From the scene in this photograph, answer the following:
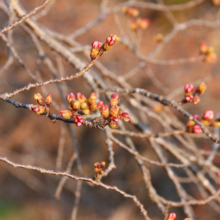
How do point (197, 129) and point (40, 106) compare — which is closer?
point (40, 106)

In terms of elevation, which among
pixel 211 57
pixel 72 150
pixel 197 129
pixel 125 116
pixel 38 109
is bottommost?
pixel 38 109

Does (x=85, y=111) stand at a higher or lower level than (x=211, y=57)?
Result: lower

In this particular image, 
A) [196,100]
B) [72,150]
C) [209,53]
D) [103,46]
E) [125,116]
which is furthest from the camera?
[72,150]

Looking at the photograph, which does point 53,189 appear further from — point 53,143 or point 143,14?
point 143,14

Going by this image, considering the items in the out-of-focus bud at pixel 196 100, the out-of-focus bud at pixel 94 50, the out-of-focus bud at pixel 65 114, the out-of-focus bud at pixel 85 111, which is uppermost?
the out-of-focus bud at pixel 196 100

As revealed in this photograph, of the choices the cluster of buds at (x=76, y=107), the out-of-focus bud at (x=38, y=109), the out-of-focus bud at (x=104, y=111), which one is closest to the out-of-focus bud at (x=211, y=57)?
the cluster of buds at (x=76, y=107)

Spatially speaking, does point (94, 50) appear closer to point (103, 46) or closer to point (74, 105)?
point (103, 46)

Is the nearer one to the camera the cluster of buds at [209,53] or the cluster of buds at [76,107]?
the cluster of buds at [76,107]

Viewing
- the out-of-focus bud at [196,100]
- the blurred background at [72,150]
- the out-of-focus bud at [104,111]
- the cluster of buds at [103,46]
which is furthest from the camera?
the blurred background at [72,150]

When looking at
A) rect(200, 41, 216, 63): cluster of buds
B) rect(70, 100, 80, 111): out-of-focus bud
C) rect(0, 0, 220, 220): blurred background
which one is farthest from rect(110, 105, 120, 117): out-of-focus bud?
rect(0, 0, 220, 220): blurred background

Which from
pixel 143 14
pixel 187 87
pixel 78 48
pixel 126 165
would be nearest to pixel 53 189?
pixel 126 165

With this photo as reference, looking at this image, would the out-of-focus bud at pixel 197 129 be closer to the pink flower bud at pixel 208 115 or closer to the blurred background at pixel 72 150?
the pink flower bud at pixel 208 115

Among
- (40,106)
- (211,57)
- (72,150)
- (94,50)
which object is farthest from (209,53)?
(72,150)
